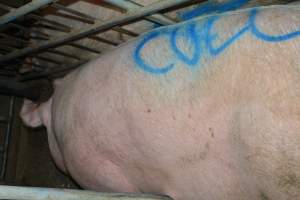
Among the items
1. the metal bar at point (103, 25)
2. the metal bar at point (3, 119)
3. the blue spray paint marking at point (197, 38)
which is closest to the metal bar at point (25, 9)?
the metal bar at point (103, 25)

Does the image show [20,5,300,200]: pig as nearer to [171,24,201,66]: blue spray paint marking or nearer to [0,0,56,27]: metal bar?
[171,24,201,66]: blue spray paint marking

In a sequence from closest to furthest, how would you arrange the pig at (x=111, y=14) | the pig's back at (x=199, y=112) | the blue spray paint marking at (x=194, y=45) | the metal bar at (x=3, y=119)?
the pig's back at (x=199, y=112) < the blue spray paint marking at (x=194, y=45) < the pig at (x=111, y=14) < the metal bar at (x=3, y=119)

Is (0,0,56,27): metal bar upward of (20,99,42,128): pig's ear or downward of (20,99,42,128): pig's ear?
upward

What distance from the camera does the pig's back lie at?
32.3 inches

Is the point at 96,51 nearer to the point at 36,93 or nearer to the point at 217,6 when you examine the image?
the point at 36,93

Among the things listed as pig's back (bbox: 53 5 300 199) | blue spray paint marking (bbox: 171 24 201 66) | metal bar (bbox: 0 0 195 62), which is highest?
metal bar (bbox: 0 0 195 62)

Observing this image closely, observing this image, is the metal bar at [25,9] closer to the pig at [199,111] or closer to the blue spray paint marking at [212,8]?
the pig at [199,111]

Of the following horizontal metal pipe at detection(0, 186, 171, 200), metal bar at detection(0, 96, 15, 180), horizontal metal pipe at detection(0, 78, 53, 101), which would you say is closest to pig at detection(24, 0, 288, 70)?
horizontal metal pipe at detection(0, 78, 53, 101)

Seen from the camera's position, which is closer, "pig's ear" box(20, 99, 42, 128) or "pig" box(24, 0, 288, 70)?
"pig" box(24, 0, 288, 70)

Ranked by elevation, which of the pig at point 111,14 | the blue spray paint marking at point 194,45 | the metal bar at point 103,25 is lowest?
the blue spray paint marking at point 194,45

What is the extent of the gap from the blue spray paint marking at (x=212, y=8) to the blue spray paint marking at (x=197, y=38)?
0.19m

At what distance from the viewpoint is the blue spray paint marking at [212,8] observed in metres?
1.15

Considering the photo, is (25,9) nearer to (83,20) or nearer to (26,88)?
(83,20)

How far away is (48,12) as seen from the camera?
4.93 feet
